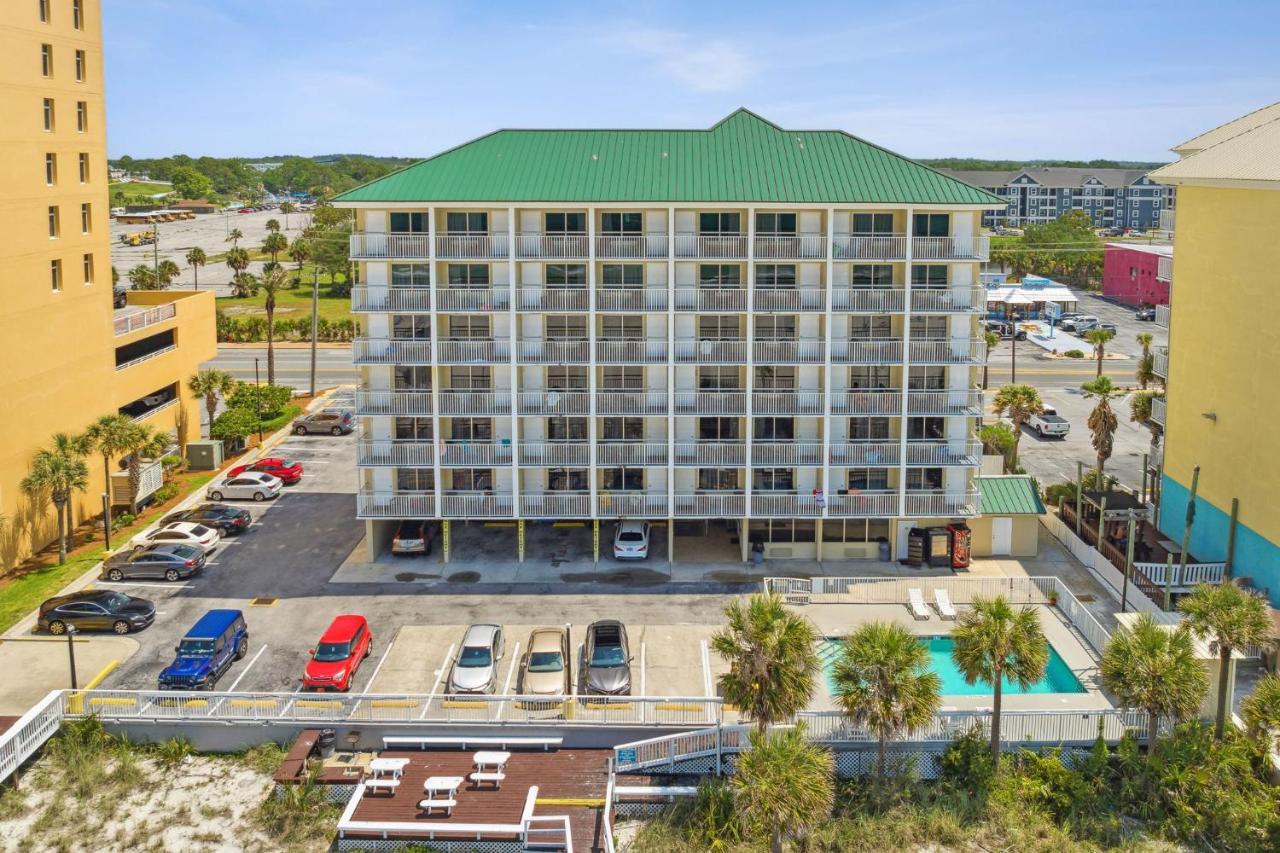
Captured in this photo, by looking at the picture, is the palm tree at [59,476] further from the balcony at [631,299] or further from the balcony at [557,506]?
the balcony at [631,299]

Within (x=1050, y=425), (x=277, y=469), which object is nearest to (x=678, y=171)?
(x=277, y=469)

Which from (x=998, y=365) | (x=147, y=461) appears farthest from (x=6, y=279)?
(x=998, y=365)

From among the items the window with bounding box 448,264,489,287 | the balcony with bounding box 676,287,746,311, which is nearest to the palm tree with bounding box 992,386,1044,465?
the balcony with bounding box 676,287,746,311

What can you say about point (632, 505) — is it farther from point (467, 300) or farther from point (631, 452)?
point (467, 300)

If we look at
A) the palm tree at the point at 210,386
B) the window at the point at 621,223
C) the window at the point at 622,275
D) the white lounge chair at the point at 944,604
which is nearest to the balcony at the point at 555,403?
the window at the point at 622,275

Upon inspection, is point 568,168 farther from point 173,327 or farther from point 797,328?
point 173,327
